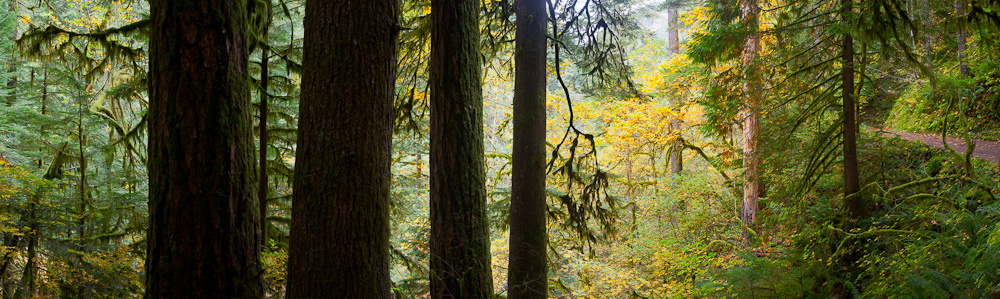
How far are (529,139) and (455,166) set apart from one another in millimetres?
2140

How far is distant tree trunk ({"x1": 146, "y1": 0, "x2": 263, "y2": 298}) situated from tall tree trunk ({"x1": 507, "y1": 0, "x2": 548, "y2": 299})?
3975mm

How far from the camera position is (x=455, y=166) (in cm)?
457

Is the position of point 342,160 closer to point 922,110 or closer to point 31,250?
point 31,250

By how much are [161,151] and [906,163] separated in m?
8.58

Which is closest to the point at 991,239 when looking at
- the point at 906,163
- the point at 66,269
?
the point at 906,163

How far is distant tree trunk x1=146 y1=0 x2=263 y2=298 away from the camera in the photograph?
111 inches

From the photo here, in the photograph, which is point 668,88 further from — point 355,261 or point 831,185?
point 355,261

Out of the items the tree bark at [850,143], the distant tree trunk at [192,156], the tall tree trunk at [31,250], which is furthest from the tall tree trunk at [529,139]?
the tall tree trunk at [31,250]

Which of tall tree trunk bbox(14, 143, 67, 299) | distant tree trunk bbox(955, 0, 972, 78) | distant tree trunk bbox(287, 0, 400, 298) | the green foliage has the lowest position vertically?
tall tree trunk bbox(14, 143, 67, 299)

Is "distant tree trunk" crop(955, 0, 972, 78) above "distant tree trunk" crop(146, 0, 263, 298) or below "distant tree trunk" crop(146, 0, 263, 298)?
above

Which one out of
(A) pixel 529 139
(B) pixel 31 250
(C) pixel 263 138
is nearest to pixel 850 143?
(A) pixel 529 139

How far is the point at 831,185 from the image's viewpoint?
7188 mm

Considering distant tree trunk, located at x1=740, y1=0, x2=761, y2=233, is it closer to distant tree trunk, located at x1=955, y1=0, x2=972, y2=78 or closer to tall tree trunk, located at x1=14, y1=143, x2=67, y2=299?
distant tree trunk, located at x1=955, y1=0, x2=972, y2=78

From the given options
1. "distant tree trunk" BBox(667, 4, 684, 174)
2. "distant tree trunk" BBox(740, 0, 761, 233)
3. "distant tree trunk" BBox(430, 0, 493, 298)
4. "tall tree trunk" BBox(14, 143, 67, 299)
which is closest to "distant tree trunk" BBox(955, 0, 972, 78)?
"distant tree trunk" BBox(740, 0, 761, 233)
